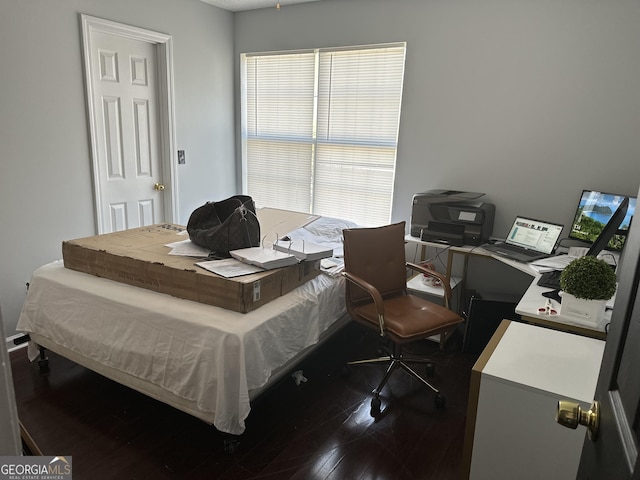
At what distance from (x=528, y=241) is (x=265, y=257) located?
1907mm

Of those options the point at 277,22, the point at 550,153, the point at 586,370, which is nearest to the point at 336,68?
the point at 277,22

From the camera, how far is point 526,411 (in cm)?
145

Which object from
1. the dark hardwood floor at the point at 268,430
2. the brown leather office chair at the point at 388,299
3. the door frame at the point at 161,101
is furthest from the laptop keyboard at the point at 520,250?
the door frame at the point at 161,101

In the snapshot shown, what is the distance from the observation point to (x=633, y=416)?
2.11ft

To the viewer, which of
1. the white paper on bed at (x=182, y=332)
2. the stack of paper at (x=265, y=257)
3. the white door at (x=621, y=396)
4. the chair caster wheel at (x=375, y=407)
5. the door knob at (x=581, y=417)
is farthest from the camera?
the chair caster wheel at (x=375, y=407)

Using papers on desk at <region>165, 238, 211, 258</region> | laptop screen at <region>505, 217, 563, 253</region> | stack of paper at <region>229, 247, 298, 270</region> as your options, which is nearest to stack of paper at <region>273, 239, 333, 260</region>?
stack of paper at <region>229, 247, 298, 270</region>

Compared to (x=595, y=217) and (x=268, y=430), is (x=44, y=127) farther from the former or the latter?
(x=595, y=217)

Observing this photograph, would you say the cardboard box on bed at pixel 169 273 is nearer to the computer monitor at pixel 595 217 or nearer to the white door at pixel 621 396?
the white door at pixel 621 396

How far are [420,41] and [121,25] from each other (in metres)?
2.29

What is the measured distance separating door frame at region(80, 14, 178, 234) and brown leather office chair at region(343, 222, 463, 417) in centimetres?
201

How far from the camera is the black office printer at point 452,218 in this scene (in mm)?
3086

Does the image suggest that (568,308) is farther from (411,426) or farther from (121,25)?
(121,25)

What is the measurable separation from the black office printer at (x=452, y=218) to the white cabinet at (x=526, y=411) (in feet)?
5.02

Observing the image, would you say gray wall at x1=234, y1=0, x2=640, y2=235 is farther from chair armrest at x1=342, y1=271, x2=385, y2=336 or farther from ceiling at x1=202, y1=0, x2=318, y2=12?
chair armrest at x1=342, y1=271, x2=385, y2=336
